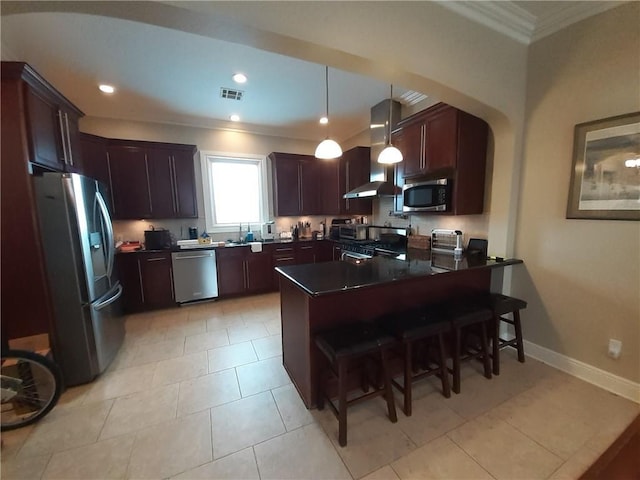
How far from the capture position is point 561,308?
2.26 metres

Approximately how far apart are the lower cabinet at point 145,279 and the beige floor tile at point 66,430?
1.94 m

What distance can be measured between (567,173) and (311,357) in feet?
8.48

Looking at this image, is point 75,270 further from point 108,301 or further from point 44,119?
point 44,119

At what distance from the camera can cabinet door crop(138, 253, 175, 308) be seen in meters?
3.62

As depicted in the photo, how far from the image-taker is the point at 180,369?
2.36m

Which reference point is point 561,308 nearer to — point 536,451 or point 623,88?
point 536,451

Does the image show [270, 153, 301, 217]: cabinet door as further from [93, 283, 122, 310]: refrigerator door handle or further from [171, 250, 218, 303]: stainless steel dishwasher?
[93, 283, 122, 310]: refrigerator door handle

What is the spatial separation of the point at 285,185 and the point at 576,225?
3.80 meters

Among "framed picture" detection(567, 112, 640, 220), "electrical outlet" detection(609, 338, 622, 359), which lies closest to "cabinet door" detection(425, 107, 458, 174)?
"framed picture" detection(567, 112, 640, 220)

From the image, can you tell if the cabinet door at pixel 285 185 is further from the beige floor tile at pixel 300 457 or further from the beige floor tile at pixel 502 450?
the beige floor tile at pixel 502 450

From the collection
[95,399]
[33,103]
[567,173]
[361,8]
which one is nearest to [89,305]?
[95,399]

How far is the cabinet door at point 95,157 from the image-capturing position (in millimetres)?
3346

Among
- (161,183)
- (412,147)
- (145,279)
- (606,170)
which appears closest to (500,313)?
(606,170)

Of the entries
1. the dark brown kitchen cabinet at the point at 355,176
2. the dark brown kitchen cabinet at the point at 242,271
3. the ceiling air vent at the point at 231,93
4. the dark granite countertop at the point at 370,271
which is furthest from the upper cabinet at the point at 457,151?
the dark brown kitchen cabinet at the point at 242,271
